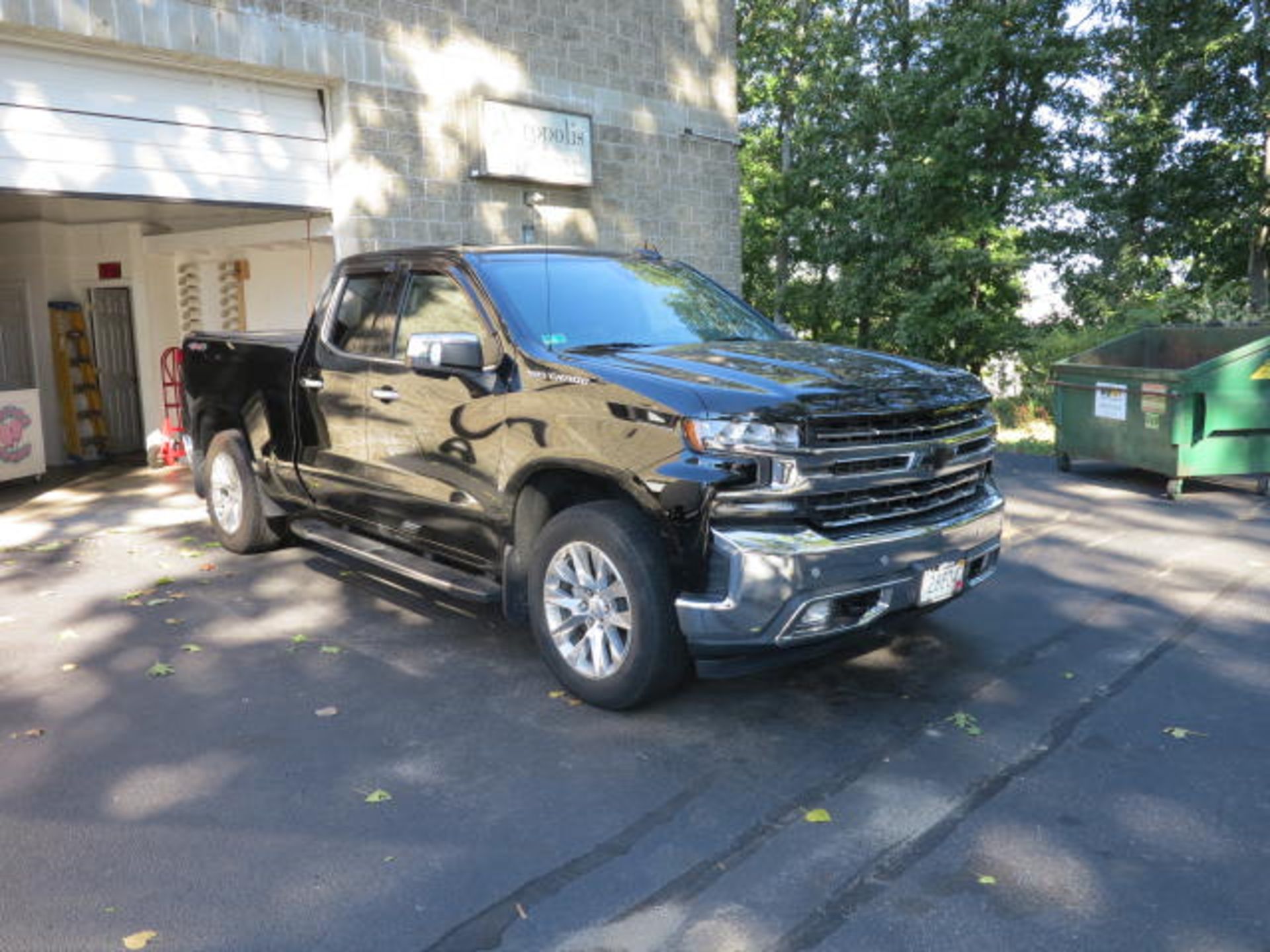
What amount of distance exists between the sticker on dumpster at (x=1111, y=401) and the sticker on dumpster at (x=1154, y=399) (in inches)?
8.9

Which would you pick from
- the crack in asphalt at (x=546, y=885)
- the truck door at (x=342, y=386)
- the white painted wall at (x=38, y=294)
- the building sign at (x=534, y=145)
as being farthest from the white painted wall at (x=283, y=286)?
the crack in asphalt at (x=546, y=885)

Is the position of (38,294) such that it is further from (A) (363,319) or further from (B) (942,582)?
(B) (942,582)

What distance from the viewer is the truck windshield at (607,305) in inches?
200

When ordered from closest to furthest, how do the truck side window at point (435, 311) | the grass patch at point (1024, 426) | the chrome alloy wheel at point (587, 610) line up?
the chrome alloy wheel at point (587, 610) → the truck side window at point (435, 311) → the grass patch at point (1024, 426)

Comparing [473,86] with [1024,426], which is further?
[1024,426]

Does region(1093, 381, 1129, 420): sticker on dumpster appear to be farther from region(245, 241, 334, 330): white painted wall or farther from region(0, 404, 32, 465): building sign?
region(0, 404, 32, 465): building sign

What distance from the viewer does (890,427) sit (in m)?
4.37

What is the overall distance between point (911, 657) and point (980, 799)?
4.95ft

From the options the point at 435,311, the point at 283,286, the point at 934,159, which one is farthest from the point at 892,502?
the point at 934,159

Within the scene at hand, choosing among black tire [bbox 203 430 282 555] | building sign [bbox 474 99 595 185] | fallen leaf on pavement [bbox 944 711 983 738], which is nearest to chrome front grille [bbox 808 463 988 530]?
fallen leaf on pavement [bbox 944 711 983 738]

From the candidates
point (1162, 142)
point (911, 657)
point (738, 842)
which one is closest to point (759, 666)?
point (738, 842)

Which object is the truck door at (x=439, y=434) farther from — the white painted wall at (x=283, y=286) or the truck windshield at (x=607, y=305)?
the white painted wall at (x=283, y=286)

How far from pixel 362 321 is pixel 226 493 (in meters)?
2.32

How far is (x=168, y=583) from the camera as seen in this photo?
6934 millimetres
